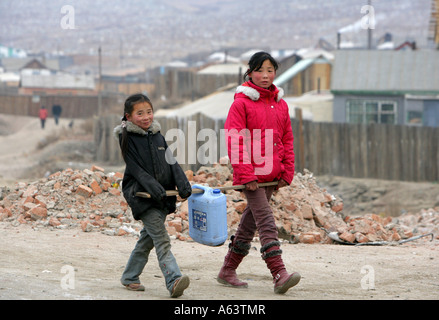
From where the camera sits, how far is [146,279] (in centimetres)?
639

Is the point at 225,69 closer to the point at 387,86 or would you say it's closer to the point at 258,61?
the point at 387,86

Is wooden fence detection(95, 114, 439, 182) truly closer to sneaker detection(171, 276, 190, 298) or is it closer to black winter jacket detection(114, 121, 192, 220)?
black winter jacket detection(114, 121, 192, 220)

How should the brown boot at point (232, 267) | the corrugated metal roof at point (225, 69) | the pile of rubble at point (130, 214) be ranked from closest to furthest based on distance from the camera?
the brown boot at point (232, 267) → the pile of rubble at point (130, 214) → the corrugated metal roof at point (225, 69)

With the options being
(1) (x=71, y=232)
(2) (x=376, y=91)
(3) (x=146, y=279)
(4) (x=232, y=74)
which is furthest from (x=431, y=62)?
(4) (x=232, y=74)

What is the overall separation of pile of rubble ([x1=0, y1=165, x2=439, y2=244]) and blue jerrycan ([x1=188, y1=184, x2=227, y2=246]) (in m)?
3.09

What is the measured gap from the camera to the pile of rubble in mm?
9297

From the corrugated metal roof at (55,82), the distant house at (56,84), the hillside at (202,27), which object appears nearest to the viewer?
the distant house at (56,84)

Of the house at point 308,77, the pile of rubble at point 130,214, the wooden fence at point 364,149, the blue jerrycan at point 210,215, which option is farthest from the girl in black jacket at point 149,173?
the house at point 308,77

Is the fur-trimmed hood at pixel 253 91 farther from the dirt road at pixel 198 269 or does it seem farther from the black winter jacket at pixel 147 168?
the dirt road at pixel 198 269

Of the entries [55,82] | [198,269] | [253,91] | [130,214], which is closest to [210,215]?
[253,91]

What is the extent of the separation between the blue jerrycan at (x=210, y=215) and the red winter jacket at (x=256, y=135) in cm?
23

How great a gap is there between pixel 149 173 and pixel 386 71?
73.0ft

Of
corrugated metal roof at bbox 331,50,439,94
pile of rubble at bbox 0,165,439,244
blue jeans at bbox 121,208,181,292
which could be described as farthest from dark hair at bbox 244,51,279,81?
corrugated metal roof at bbox 331,50,439,94

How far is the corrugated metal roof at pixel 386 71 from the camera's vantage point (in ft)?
84.8
